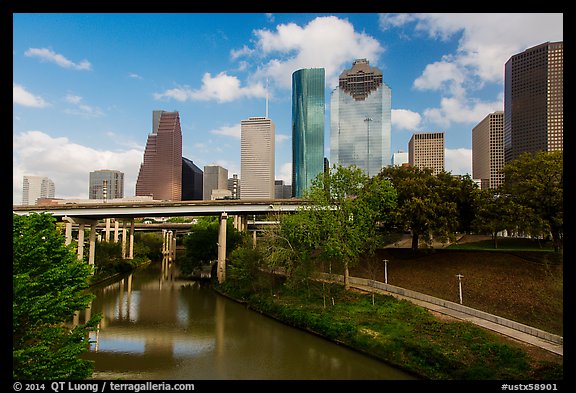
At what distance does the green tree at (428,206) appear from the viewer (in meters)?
31.5

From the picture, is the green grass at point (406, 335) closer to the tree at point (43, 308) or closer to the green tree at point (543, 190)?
the green tree at point (543, 190)

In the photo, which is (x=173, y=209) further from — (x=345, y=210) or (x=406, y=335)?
(x=406, y=335)

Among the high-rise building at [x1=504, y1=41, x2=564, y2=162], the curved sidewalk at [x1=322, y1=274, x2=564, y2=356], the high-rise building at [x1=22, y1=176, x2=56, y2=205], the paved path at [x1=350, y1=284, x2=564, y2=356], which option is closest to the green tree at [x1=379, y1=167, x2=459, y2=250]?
the curved sidewalk at [x1=322, y1=274, x2=564, y2=356]

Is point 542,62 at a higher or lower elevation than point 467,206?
higher

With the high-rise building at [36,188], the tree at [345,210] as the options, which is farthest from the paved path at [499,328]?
the high-rise building at [36,188]

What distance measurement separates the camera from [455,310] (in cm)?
2380

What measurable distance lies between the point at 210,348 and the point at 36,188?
178451mm

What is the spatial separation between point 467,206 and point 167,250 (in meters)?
73.9

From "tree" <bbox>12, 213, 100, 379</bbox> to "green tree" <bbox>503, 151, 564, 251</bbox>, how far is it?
30200mm

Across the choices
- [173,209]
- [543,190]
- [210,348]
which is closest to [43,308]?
[210,348]

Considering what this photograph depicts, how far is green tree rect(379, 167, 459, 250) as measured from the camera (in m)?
31.5
